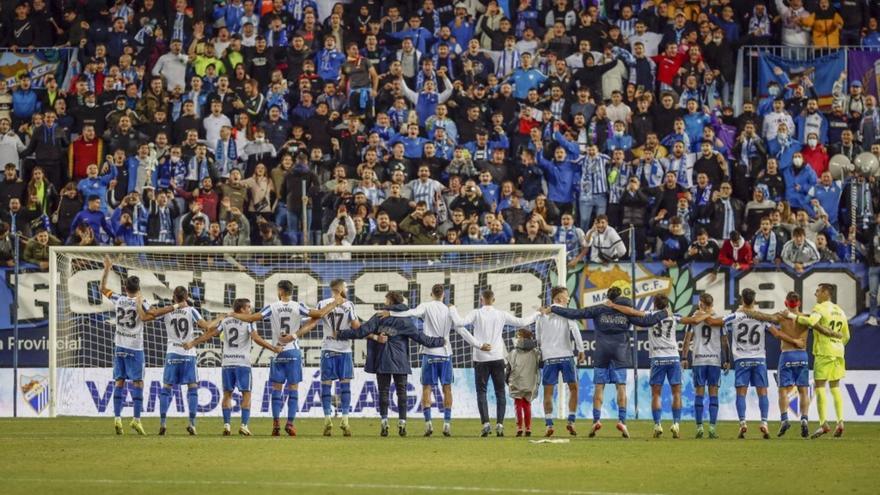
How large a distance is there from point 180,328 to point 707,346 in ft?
26.5

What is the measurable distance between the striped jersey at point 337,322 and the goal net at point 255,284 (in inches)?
180

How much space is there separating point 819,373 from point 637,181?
8.01 m

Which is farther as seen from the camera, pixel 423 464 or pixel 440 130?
pixel 440 130

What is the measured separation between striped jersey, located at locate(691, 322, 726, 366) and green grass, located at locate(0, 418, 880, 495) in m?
1.25

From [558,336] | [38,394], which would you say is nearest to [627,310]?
[558,336]

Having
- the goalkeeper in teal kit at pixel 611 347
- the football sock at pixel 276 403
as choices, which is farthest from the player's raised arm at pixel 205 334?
the goalkeeper in teal kit at pixel 611 347

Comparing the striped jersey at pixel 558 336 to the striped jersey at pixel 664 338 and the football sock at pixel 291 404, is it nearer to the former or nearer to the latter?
the striped jersey at pixel 664 338

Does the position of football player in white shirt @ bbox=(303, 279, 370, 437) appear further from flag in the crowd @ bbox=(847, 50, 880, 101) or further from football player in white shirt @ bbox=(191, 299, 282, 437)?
flag in the crowd @ bbox=(847, 50, 880, 101)

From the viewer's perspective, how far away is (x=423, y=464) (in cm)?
1947

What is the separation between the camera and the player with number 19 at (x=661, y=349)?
929 inches

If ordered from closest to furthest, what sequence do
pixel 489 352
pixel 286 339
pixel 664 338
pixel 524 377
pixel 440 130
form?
1. pixel 664 338
2. pixel 286 339
3. pixel 489 352
4. pixel 524 377
5. pixel 440 130

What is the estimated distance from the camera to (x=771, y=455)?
20.9 m

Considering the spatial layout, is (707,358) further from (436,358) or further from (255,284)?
(255,284)

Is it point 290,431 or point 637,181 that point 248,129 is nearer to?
point 637,181
